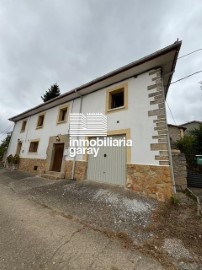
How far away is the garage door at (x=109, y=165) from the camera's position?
233 inches

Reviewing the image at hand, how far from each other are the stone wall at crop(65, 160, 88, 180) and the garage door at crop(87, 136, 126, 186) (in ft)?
0.88

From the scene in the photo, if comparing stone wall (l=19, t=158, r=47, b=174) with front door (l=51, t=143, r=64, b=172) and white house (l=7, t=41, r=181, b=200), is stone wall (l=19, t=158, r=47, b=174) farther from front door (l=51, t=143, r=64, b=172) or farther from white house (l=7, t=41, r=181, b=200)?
front door (l=51, t=143, r=64, b=172)

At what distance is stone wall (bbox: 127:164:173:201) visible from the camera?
4.60 m

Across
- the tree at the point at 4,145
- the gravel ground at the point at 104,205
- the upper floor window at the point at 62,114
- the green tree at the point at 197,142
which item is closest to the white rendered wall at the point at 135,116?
the upper floor window at the point at 62,114

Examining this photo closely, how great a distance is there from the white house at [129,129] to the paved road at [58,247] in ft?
8.82

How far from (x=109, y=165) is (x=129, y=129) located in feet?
6.15

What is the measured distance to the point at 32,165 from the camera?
34.4ft

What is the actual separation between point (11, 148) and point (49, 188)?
1038cm

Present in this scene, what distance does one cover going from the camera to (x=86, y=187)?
19.4ft

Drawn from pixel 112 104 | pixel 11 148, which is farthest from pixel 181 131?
pixel 11 148

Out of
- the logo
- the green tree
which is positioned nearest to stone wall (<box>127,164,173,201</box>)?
the logo

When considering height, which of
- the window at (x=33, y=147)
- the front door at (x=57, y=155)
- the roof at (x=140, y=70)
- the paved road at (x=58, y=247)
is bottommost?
the paved road at (x=58, y=247)

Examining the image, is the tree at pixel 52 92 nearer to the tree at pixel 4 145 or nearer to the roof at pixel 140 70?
the tree at pixel 4 145

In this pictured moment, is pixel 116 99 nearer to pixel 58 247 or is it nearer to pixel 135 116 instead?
pixel 135 116
